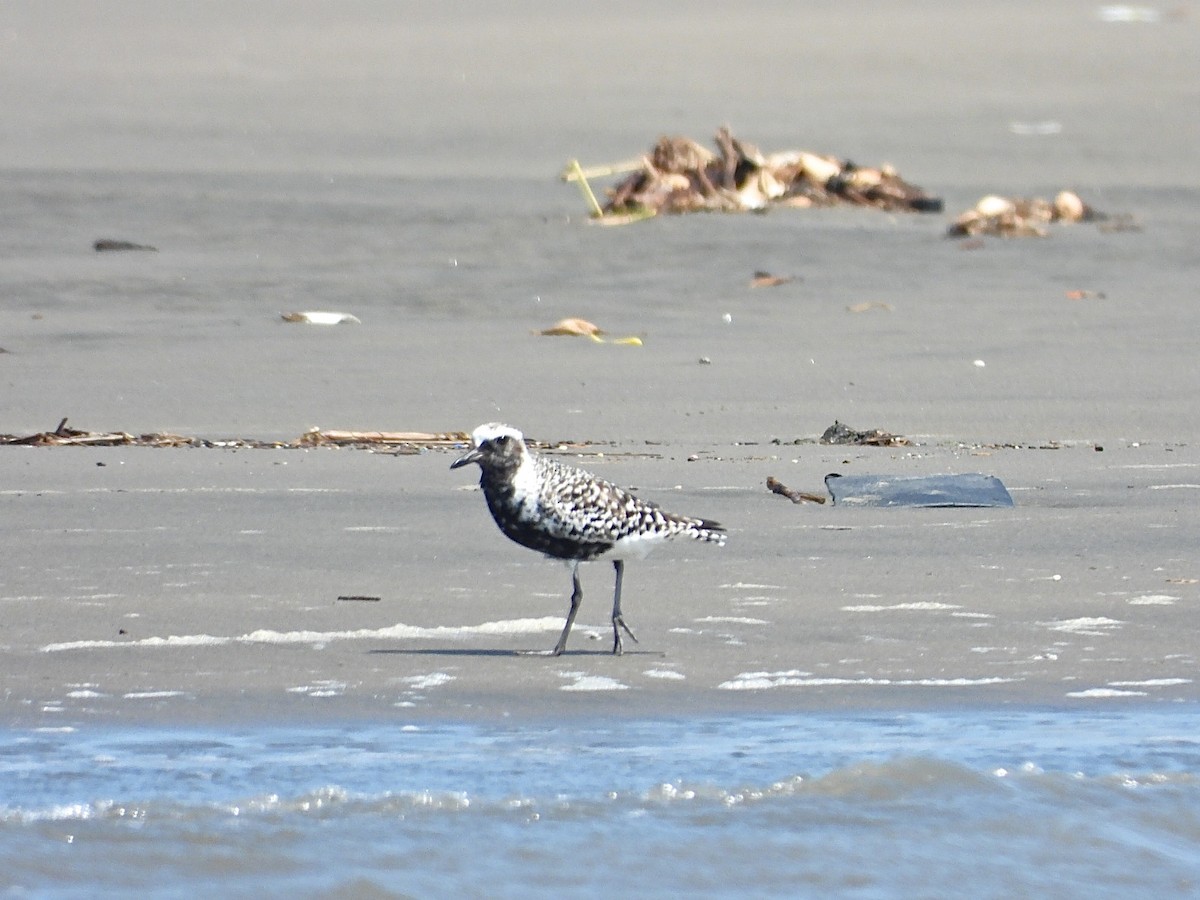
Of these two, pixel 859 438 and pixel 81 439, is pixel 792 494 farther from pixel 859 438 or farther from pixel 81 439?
pixel 81 439

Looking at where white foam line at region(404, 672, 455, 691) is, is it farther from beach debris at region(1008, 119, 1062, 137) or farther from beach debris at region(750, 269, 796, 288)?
beach debris at region(1008, 119, 1062, 137)

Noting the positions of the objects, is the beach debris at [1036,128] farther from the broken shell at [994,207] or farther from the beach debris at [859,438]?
the beach debris at [859,438]

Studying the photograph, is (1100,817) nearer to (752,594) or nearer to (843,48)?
(752,594)

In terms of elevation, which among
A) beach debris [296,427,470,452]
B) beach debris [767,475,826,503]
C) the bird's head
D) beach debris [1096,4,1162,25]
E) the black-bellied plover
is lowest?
beach debris [296,427,470,452]

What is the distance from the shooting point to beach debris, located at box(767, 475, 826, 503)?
25.9 feet

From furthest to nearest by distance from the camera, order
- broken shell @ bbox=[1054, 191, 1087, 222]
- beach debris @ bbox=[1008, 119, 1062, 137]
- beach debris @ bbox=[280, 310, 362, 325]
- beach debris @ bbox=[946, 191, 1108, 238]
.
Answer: beach debris @ bbox=[1008, 119, 1062, 137] → broken shell @ bbox=[1054, 191, 1087, 222] → beach debris @ bbox=[946, 191, 1108, 238] → beach debris @ bbox=[280, 310, 362, 325]

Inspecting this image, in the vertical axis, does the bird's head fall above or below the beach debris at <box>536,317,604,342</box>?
above

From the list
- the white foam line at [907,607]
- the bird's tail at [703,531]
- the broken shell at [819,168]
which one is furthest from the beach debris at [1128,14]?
the bird's tail at [703,531]

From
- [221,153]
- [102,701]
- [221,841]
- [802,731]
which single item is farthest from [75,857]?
[221,153]

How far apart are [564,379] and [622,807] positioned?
208 inches

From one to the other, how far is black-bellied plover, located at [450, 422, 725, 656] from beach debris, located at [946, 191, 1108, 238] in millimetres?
8270

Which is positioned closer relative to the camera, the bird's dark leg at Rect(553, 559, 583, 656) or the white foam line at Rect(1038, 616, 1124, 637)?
the bird's dark leg at Rect(553, 559, 583, 656)

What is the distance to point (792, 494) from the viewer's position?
7895 mm

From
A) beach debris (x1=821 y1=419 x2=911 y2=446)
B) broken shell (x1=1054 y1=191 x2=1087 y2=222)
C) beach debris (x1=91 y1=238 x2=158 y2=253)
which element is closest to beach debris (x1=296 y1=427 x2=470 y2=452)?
beach debris (x1=821 y1=419 x2=911 y2=446)
